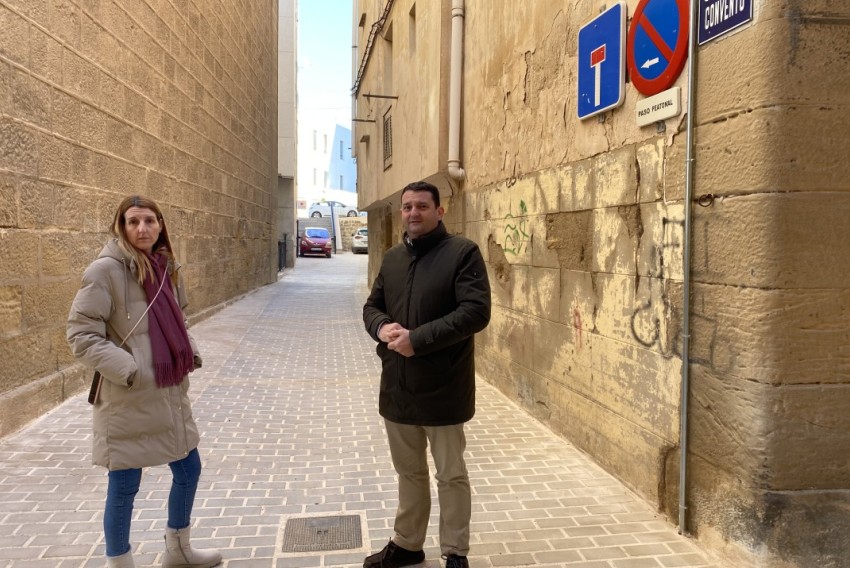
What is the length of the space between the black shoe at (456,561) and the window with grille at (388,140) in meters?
10.5

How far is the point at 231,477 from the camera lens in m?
4.28

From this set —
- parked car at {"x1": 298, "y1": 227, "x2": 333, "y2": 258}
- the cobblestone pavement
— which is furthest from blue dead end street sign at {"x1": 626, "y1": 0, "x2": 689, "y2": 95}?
parked car at {"x1": 298, "y1": 227, "x2": 333, "y2": 258}

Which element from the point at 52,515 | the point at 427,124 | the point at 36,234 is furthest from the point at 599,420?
the point at 427,124

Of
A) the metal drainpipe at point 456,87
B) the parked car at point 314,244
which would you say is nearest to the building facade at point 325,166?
the parked car at point 314,244

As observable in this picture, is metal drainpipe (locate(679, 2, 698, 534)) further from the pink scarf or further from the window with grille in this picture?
the window with grille

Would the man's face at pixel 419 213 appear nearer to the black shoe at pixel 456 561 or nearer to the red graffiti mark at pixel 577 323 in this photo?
the black shoe at pixel 456 561

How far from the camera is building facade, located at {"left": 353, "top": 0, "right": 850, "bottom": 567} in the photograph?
2.86 metres

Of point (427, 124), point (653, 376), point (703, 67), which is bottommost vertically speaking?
point (653, 376)

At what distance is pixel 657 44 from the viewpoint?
11.9 feet

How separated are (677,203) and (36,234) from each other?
4995 millimetres

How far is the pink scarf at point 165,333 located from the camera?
277cm

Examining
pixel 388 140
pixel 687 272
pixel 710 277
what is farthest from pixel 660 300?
pixel 388 140

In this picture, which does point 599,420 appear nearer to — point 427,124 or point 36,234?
point 36,234

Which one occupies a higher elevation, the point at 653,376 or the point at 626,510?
the point at 653,376
